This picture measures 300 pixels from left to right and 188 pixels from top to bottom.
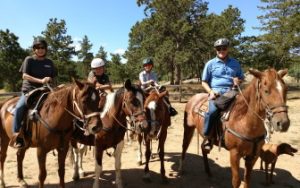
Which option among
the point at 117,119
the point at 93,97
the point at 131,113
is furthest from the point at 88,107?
the point at 117,119

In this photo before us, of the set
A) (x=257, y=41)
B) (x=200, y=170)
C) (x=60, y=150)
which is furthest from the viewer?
(x=257, y=41)

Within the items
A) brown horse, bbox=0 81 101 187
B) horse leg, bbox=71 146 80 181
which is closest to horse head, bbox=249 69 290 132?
brown horse, bbox=0 81 101 187

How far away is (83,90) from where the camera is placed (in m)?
5.12

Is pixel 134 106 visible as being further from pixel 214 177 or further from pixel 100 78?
pixel 214 177

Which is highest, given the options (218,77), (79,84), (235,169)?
(218,77)

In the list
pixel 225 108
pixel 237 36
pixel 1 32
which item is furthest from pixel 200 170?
pixel 237 36

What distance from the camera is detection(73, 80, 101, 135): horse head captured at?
4.98 meters

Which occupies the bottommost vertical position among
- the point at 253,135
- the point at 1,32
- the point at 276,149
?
the point at 276,149

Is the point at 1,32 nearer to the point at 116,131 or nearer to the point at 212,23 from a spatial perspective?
the point at 212,23

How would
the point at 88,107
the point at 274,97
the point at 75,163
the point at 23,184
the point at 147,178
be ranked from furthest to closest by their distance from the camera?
1. the point at 75,163
2. the point at 147,178
3. the point at 23,184
4. the point at 88,107
5. the point at 274,97

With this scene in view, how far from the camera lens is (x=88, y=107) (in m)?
5.10

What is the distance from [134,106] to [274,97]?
8.45 ft

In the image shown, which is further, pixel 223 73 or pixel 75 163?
pixel 75 163

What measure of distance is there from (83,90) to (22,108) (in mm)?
1579
